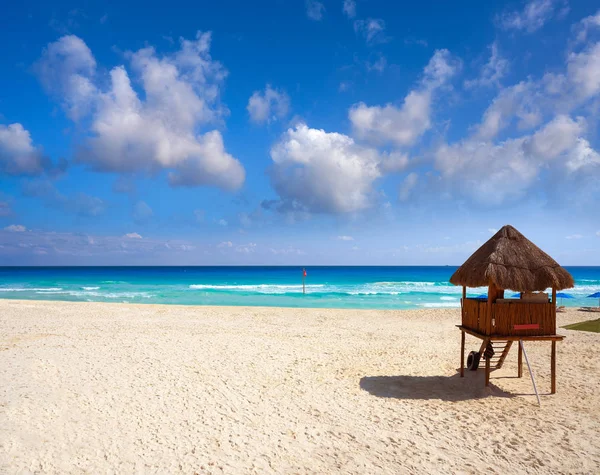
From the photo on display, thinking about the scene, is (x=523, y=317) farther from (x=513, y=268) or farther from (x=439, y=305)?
(x=439, y=305)

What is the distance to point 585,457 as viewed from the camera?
520cm

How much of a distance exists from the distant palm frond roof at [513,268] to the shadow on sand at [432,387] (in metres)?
2.10

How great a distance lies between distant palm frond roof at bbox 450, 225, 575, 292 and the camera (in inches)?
283

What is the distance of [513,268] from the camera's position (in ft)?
24.1

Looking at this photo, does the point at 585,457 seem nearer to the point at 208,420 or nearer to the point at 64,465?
the point at 208,420

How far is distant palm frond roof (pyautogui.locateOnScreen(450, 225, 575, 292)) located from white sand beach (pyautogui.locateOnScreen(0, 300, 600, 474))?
2.12m

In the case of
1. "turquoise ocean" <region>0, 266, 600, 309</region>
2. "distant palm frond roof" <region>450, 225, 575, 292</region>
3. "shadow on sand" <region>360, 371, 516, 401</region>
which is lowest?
"turquoise ocean" <region>0, 266, 600, 309</region>

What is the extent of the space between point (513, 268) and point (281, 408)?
486 cm

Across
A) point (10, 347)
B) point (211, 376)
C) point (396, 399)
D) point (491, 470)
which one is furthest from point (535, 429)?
point (10, 347)

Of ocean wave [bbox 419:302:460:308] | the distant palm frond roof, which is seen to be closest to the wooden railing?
the distant palm frond roof

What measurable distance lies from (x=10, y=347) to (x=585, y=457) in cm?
1251

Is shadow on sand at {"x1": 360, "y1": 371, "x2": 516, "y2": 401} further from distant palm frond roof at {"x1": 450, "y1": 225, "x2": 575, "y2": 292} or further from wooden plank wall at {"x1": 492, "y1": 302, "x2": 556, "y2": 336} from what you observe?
distant palm frond roof at {"x1": 450, "y1": 225, "x2": 575, "y2": 292}

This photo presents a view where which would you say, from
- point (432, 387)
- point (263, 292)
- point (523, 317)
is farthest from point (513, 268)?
point (263, 292)

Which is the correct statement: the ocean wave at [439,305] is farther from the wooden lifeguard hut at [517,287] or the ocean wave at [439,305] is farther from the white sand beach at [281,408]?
the wooden lifeguard hut at [517,287]
